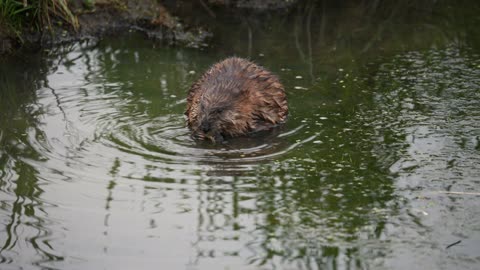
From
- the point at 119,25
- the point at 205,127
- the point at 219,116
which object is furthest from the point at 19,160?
the point at 119,25

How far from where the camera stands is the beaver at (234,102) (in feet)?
21.7

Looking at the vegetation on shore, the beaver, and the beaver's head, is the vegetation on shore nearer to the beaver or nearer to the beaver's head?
the beaver

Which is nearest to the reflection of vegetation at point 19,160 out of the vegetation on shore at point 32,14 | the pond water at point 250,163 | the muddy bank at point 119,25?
the pond water at point 250,163

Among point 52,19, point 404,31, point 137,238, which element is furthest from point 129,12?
point 137,238

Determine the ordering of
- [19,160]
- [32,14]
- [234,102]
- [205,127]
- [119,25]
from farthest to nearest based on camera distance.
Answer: [119,25] → [32,14] → [234,102] → [205,127] → [19,160]

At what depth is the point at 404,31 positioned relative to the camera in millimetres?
9609

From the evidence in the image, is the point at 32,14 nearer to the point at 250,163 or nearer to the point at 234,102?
the point at 234,102

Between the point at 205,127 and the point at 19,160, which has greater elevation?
the point at 205,127

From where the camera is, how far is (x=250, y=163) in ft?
19.8

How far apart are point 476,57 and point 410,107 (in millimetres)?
1703

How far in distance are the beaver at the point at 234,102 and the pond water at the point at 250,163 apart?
0.14 metres

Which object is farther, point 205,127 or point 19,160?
point 205,127

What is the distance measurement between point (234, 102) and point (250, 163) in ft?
3.17

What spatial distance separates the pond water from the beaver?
0.47 ft
